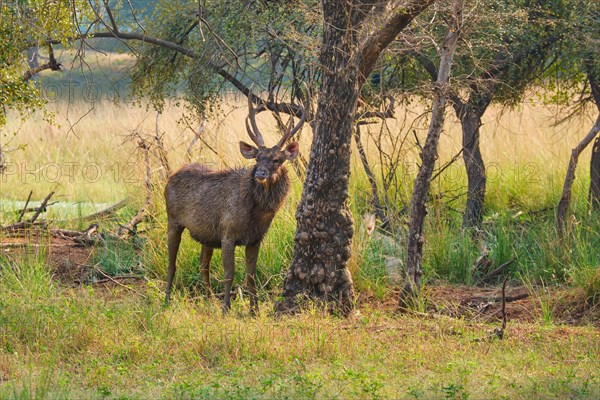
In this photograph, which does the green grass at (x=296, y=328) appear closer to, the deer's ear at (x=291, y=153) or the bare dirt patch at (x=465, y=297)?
the bare dirt patch at (x=465, y=297)

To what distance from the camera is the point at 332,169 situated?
26.3 ft

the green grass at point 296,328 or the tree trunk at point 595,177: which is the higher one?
the tree trunk at point 595,177

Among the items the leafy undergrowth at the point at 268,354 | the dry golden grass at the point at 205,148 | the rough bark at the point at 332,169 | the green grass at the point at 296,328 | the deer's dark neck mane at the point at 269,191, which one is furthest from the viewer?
the dry golden grass at the point at 205,148

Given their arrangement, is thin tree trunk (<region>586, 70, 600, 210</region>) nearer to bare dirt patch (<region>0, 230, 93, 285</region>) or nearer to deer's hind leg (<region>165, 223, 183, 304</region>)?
deer's hind leg (<region>165, 223, 183, 304</region>)

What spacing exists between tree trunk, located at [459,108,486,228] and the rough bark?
11.8 ft

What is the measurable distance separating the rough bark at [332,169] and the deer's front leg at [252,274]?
1.17 feet

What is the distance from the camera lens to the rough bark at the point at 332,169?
7930 mm

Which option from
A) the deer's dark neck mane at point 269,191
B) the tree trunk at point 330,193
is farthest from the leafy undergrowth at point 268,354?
the deer's dark neck mane at point 269,191

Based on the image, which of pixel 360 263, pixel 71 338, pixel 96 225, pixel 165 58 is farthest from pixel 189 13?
pixel 71 338

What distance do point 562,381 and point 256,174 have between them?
330 cm

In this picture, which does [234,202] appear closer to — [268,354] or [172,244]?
[172,244]

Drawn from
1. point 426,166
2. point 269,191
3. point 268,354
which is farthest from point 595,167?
point 268,354

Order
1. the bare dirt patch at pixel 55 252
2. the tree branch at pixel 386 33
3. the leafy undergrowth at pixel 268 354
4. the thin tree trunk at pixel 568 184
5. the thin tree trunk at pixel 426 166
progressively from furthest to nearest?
the thin tree trunk at pixel 568 184, the bare dirt patch at pixel 55 252, the thin tree trunk at pixel 426 166, the tree branch at pixel 386 33, the leafy undergrowth at pixel 268 354

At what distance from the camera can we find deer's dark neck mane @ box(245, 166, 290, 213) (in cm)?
849
